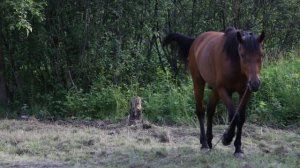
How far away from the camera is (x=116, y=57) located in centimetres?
1233

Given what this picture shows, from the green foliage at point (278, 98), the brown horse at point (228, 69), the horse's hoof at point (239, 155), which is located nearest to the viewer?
the brown horse at point (228, 69)

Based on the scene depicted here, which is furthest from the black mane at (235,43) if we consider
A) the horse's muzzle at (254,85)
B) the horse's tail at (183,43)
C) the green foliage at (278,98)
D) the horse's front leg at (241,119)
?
the green foliage at (278,98)

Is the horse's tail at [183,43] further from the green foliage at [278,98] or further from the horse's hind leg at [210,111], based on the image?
the green foliage at [278,98]

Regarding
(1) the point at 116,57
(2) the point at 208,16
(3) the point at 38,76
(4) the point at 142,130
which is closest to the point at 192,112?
(4) the point at 142,130

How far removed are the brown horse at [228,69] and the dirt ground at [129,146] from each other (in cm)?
47

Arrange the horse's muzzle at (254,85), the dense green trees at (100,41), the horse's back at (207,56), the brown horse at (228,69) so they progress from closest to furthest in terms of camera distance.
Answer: the horse's muzzle at (254,85), the brown horse at (228,69), the horse's back at (207,56), the dense green trees at (100,41)

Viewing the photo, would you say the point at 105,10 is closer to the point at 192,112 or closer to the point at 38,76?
the point at 38,76

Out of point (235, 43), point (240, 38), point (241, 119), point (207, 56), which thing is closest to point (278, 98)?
point (207, 56)

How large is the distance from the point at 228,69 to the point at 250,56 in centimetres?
49

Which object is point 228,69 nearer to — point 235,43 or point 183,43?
point 235,43

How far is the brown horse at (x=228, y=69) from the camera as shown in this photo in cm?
629

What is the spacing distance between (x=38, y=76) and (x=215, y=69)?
6.85 m

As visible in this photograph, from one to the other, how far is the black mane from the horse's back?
0.17 meters

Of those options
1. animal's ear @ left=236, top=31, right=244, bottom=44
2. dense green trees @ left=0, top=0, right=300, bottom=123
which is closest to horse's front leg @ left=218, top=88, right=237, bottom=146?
animal's ear @ left=236, top=31, right=244, bottom=44
